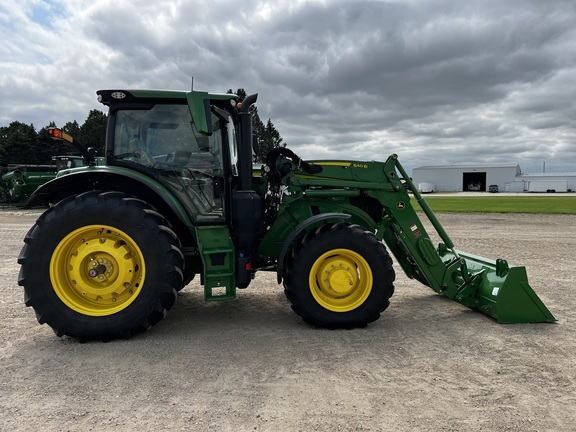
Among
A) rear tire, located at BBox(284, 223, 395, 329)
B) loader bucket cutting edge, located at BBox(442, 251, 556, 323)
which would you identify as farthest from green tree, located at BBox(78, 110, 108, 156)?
loader bucket cutting edge, located at BBox(442, 251, 556, 323)

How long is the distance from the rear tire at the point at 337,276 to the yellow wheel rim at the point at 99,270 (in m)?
1.60

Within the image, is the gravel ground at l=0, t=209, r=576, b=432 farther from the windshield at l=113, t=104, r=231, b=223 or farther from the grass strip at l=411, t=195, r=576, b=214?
the grass strip at l=411, t=195, r=576, b=214

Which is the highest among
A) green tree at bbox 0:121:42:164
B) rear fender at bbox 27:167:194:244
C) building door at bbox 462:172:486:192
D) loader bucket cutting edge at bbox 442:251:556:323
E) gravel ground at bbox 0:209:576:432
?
green tree at bbox 0:121:42:164

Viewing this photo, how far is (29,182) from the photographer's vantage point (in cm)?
2106

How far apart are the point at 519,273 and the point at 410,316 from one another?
130cm

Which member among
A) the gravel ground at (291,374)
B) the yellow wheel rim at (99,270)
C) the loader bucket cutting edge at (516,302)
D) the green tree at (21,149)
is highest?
the green tree at (21,149)

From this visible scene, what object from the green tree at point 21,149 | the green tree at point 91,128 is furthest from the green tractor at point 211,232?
the green tree at point 21,149

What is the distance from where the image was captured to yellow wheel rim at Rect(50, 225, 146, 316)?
4.15 metres

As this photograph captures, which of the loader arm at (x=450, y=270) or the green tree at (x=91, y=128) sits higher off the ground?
the green tree at (x=91, y=128)

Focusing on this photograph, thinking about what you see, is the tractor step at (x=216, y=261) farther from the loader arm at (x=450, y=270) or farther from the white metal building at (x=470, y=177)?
the white metal building at (x=470, y=177)

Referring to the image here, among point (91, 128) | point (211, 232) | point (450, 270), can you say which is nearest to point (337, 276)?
point (211, 232)

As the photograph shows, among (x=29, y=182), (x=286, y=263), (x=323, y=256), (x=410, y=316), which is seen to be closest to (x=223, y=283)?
(x=286, y=263)

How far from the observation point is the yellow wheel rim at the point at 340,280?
448 cm

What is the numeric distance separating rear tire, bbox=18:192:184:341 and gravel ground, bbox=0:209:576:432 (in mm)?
249
